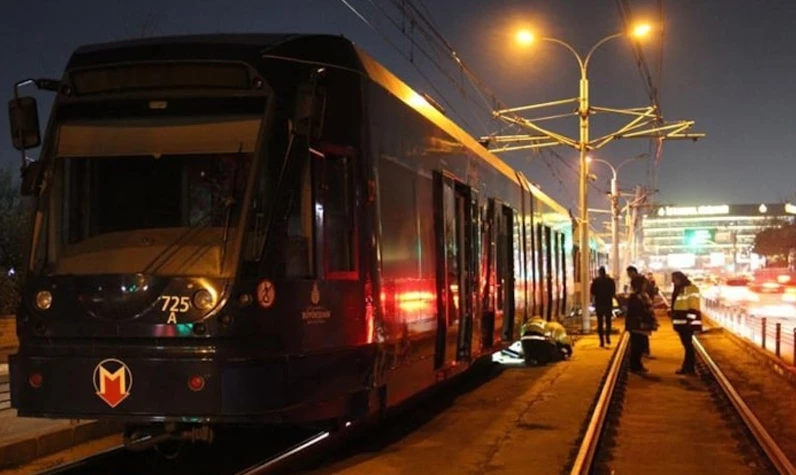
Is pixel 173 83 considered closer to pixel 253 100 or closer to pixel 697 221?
pixel 253 100

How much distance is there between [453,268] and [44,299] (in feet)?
18.0

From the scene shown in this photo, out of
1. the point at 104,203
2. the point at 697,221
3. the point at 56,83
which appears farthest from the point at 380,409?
the point at 697,221

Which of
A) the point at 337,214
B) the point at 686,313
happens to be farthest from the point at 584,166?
the point at 337,214

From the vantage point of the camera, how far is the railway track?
927 cm

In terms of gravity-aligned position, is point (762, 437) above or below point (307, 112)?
below

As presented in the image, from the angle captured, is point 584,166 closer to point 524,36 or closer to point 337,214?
point 524,36

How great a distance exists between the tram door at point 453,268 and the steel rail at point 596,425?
179cm

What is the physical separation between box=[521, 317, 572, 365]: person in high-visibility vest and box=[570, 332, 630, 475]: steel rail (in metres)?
1.13

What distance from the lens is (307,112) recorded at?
24.4 feet

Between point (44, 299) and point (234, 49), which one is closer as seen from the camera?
point (44, 299)

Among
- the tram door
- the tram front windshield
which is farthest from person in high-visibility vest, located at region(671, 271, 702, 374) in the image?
the tram front windshield

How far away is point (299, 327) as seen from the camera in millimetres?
7516

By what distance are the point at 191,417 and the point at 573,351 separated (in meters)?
15.1

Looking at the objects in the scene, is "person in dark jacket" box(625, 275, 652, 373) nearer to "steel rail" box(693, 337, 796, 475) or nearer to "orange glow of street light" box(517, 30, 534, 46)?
"steel rail" box(693, 337, 796, 475)
